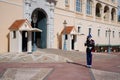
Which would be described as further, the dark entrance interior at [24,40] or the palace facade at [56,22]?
the dark entrance interior at [24,40]

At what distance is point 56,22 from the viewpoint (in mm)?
29000

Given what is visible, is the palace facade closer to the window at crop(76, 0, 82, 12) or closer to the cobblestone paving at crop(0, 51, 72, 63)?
the window at crop(76, 0, 82, 12)

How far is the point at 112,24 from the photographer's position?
45.8m

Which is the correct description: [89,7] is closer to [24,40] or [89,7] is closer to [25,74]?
[24,40]

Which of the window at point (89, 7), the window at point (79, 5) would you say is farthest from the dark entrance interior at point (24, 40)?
the window at point (89, 7)

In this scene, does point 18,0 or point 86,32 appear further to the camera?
point 86,32

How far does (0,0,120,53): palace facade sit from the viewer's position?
71.1ft

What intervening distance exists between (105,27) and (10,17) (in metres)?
23.7

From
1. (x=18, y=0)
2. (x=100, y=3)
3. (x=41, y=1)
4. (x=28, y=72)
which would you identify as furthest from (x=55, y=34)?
(x=28, y=72)

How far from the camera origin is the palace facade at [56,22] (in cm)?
2167

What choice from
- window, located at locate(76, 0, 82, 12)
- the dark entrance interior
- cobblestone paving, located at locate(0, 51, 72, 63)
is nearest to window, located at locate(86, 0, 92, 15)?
window, located at locate(76, 0, 82, 12)

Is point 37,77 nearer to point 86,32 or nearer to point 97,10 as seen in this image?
point 86,32

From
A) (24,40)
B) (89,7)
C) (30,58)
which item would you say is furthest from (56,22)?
(30,58)

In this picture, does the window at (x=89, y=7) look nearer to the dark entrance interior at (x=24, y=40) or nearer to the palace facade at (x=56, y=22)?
the palace facade at (x=56, y=22)
